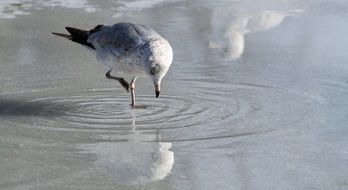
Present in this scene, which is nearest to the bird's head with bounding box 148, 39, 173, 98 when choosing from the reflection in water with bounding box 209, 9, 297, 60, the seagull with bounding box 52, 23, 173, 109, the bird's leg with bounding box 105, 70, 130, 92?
the seagull with bounding box 52, 23, 173, 109

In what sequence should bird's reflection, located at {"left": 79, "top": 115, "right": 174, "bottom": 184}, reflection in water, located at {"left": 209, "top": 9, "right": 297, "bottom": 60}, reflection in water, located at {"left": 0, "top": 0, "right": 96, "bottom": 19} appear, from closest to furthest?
1. bird's reflection, located at {"left": 79, "top": 115, "right": 174, "bottom": 184}
2. reflection in water, located at {"left": 209, "top": 9, "right": 297, "bottom": 60}
3. reflection in water, located at {"left": 0, "top": 0, "right": 96, "bottom": 19}

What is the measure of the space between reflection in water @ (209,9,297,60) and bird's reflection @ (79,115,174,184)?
244 cm

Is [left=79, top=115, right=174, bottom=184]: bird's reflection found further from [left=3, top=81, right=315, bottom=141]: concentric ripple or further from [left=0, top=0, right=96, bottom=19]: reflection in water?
[left=0, top=0, right=96, bottom=19]: reflection in water

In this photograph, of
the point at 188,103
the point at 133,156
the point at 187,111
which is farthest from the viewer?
the point at 188,103

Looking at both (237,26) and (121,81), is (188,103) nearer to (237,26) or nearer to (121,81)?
(121,81)

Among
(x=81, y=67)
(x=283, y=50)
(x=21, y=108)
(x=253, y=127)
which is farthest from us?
(x=283, y=50)

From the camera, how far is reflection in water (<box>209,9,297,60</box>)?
758 centimetres

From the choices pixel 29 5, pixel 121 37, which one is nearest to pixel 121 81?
pixel 121 37

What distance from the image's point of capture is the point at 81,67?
6969 mm

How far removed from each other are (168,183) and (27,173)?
29.1 inches

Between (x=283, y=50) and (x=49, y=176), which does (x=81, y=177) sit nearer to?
(x=49, y=176)

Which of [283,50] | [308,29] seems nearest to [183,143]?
[283,50]

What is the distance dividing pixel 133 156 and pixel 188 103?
135 cm

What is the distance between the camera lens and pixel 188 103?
585cm
